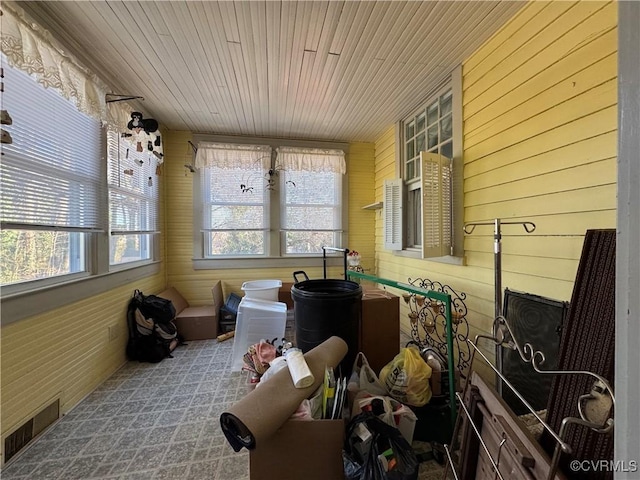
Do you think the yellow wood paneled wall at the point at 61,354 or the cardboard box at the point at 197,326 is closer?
the yellow wood paneled wall at the point at 61,354

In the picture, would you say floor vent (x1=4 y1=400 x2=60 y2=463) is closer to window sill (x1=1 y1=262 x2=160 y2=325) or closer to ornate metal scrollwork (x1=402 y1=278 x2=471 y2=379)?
window sill (x1=1 y1=262 x2=160 y2=325)

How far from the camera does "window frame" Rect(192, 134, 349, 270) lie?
4004mm

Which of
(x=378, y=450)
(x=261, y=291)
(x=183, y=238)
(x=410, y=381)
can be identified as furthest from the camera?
(x=183, y=238)

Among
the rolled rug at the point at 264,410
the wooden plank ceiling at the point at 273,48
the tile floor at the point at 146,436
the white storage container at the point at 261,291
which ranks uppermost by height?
the wooden plank ceiling at the point at 273,48

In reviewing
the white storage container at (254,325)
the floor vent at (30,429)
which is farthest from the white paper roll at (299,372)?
the floor vent at (30,429)

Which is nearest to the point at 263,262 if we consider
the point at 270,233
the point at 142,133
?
the point at 270,233

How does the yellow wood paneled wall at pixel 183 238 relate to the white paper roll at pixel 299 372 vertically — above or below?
above

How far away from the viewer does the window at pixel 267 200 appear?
159 inches

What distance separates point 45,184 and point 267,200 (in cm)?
260

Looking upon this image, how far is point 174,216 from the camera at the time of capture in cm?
396

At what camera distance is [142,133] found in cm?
309

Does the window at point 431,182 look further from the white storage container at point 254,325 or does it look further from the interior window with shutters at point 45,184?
the interior window with shutters at point 45,184

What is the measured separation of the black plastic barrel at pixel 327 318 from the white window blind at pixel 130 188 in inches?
78.9

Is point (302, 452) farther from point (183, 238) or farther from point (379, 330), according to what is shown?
point (183, 238)
